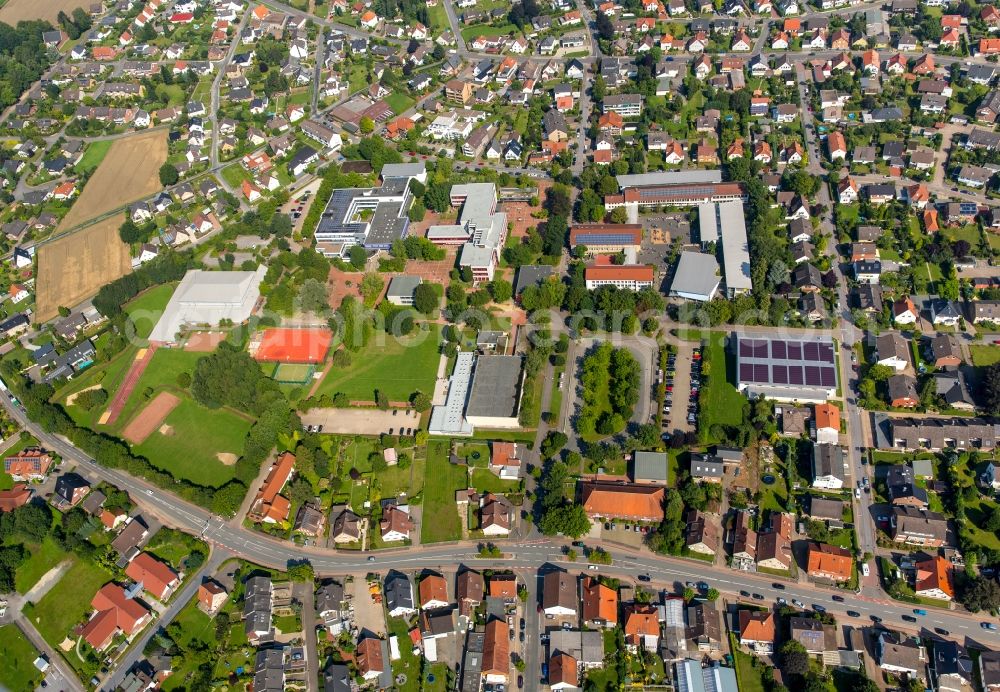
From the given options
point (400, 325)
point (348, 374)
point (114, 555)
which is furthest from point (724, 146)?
point (114, 555)

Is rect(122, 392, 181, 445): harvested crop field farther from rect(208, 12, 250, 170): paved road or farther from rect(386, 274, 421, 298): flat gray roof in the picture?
rect(208, 12, 250, 170): paved road

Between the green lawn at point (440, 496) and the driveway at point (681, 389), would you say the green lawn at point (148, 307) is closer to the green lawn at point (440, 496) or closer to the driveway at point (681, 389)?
the green lawn at point (440, 496)

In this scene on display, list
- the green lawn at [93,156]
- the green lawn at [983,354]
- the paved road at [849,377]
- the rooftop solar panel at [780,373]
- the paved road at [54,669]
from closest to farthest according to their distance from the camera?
the paved road at [54,669] < the paved road at [849,377] < the rooftop solar panel at [780,373] < the green lawn at [983,354] < the green lawn at [93,156]

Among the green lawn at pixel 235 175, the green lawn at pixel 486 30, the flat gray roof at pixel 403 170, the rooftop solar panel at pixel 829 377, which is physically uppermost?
the green lawn at pixel 486 30

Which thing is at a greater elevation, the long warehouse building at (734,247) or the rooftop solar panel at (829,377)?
the long warehouse building at (734,247)

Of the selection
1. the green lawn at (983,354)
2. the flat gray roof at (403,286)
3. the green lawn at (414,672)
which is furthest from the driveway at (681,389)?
the flat gray roof at (403,286)

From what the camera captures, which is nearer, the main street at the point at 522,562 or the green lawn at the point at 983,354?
the main street at the point at 522,562

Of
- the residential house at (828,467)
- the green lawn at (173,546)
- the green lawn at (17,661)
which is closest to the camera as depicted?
the green lawn at (17,661)
